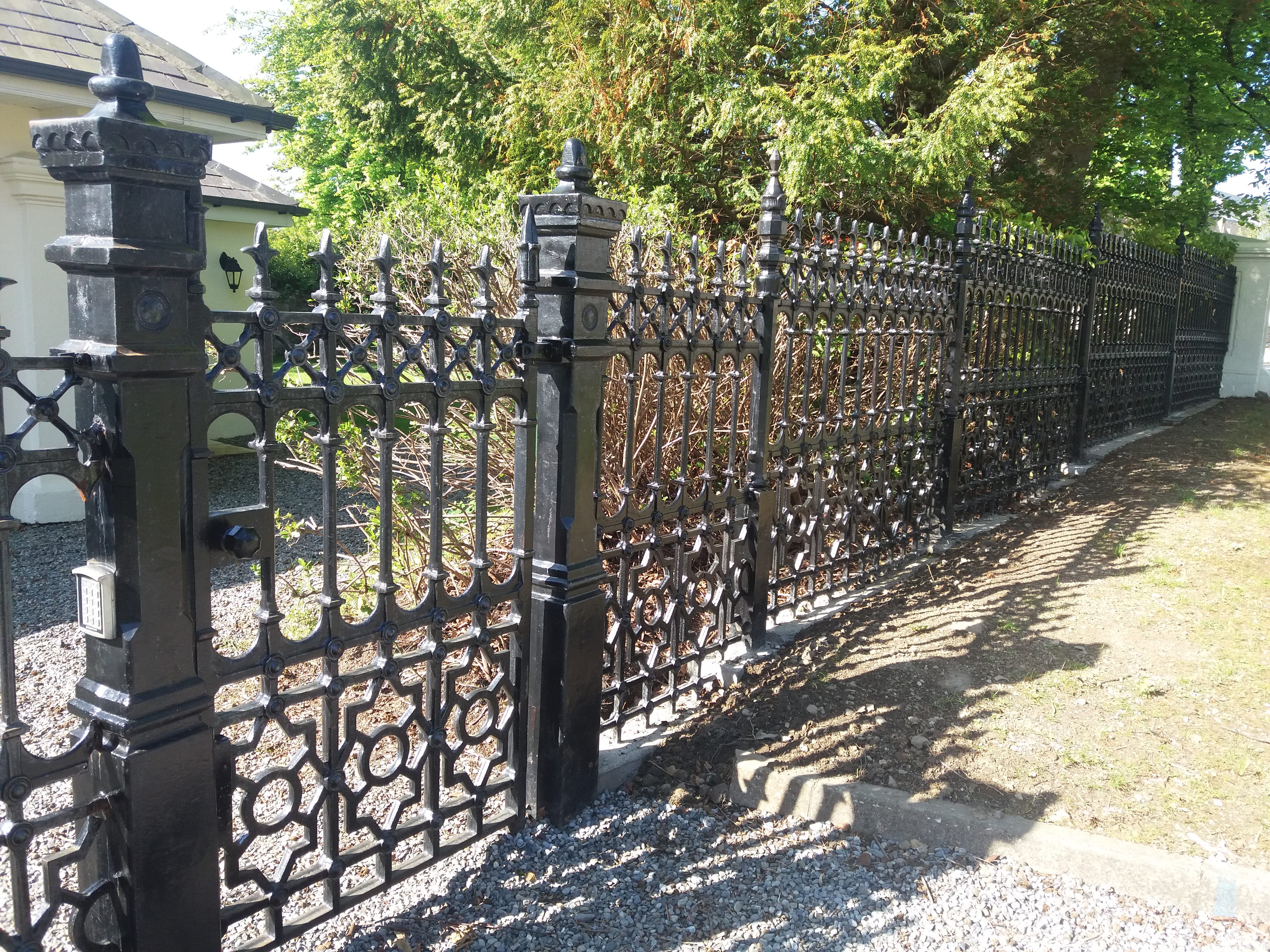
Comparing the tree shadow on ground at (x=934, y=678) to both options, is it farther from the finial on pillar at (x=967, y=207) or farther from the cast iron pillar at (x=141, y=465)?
the finial on pillar at (x=967, y=207)

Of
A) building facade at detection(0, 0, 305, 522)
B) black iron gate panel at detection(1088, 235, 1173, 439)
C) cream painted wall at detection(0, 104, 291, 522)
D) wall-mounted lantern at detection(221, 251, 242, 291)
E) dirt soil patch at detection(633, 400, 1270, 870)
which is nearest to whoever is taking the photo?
dirt soil patch at detection(633, 400, 1270, 870)

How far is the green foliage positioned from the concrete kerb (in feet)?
10.1

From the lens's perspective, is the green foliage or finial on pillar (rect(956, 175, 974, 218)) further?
the green foliage

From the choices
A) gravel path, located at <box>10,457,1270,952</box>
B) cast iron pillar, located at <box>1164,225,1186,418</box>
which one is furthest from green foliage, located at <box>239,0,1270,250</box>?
gravel path, located at <box>10,457,1270,952</box>

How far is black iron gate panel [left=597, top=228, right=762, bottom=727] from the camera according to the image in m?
3.80

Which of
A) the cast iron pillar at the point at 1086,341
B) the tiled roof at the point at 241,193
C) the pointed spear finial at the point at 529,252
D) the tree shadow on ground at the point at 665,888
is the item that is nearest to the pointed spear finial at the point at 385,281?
the pointed spear finial at the point at 529,252

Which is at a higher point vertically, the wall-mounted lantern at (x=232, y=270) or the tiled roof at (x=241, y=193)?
the tiled roof at (x=241, y=193)

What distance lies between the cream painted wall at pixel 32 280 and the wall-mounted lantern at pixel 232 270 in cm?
437

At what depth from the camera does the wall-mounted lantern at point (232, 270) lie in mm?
12227

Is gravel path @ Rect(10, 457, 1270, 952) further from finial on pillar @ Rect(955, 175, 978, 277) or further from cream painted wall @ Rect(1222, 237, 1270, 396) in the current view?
cream painted wall @ Rect(1222, 237, 1270, 396)

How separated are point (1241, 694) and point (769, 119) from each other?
237 inches

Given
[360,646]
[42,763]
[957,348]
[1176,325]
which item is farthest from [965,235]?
[1176,325]

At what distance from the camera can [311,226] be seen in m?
23.8

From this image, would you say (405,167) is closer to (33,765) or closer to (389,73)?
(389,73)
